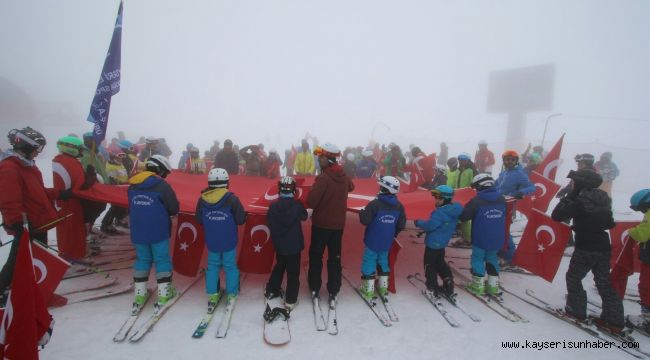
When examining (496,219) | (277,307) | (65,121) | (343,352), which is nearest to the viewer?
(343,352)

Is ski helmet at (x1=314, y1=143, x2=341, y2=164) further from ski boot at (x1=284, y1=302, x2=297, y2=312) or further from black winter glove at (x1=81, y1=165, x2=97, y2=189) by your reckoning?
black winter glove at (x1=81, y1=165, x2=97, y2=189)

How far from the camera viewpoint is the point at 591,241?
407 cm

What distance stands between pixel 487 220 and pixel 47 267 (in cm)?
569

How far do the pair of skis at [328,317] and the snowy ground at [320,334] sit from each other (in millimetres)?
76

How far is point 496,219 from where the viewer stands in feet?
15.2

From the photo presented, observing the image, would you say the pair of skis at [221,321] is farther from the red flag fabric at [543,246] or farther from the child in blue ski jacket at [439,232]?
the red flag fabric at [543,246]

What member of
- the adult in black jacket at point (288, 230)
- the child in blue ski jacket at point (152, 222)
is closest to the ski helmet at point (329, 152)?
the adult in black jacket at point (288, 230)

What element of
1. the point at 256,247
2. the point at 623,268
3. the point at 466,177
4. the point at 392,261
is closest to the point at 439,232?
the point at 392,261

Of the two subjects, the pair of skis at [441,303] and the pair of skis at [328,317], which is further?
the pair of skis at [441,303]

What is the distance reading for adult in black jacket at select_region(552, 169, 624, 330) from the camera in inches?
157

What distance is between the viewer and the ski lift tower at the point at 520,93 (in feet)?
124

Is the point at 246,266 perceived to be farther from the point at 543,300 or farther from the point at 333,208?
the point at 543,300

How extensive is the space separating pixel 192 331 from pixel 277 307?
3.40 ft

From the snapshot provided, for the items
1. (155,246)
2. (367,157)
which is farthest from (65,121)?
(155,246)
